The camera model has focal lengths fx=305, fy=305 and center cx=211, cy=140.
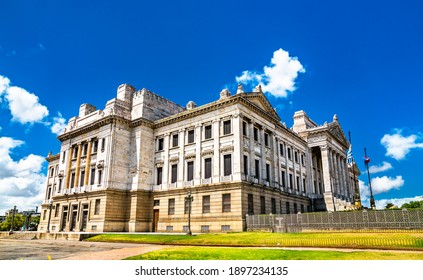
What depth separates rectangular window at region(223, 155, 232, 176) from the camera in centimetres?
3397

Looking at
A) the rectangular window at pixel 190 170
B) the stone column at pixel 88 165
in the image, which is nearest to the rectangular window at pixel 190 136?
the rectangular window at pixel 190 170

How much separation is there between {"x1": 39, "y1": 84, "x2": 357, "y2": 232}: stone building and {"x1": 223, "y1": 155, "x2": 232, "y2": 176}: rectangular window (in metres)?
0.11

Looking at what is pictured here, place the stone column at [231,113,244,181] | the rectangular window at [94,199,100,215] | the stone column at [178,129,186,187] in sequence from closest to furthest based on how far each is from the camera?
the stone column at [231,113,244,181] → the stone column at [178,129,186,187] → the rectangular window at [94,199,100,215]

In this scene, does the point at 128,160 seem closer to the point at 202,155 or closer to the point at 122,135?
the point at 122,135

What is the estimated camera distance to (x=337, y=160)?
5625 centimetres

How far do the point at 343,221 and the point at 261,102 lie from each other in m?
18.1

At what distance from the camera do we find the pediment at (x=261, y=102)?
37.0 meters

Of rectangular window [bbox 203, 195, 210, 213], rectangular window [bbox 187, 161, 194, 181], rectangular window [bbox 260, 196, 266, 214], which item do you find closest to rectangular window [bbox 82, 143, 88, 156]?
rectangular window [bbox 187, 161, 194, 181]

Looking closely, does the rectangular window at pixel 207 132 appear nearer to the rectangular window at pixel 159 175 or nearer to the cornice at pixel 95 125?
the rectangular window at pixel 159 175

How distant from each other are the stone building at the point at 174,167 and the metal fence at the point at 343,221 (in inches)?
144

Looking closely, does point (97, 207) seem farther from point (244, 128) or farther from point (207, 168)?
point (244, 128)

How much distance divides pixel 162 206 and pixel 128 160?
314 inches

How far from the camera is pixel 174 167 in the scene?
129ft

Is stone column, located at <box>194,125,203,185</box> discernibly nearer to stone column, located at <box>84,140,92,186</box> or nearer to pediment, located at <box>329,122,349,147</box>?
stone column, located at <box>84,140,92,186</box>
